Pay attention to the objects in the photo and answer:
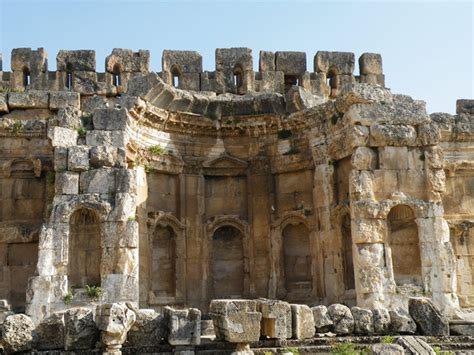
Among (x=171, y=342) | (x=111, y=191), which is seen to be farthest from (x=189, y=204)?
(x=171, y=342)

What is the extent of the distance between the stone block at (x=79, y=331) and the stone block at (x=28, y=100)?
938 cm

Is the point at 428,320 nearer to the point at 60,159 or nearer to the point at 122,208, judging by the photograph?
the point at 122,208

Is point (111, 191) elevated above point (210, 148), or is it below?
below

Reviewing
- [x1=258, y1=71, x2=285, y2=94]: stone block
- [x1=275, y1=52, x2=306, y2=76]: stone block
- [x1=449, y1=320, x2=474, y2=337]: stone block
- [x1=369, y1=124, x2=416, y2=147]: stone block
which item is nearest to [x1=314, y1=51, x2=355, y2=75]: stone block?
[x1=275, y1=52, x2=306, y2=76]: stone block

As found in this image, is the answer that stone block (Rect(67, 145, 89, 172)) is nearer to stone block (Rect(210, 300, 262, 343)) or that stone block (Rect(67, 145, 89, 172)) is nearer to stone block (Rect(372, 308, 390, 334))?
stone block (Rect(210, 300, 262, 343))

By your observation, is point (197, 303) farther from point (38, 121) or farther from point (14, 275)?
point (38, 121)

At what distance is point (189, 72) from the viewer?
20.0m

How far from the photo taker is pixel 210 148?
1850 centimetres

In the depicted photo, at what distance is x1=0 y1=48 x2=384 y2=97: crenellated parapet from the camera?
20062 millimetres

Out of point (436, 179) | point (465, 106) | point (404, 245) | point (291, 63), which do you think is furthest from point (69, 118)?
point (465, 106)

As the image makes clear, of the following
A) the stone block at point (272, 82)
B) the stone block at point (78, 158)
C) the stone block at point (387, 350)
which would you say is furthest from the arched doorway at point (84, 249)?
the stone block at point (272, 82)

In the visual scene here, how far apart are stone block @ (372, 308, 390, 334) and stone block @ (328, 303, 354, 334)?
1.49 feet

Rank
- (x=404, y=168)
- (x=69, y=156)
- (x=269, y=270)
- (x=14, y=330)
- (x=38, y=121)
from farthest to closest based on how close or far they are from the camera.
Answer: (x=269, y=270), (x=38, y=121), (x=404, y=168), (x=69, y=156), (x=14, y=330)

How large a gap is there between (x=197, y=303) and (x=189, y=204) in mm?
2892
